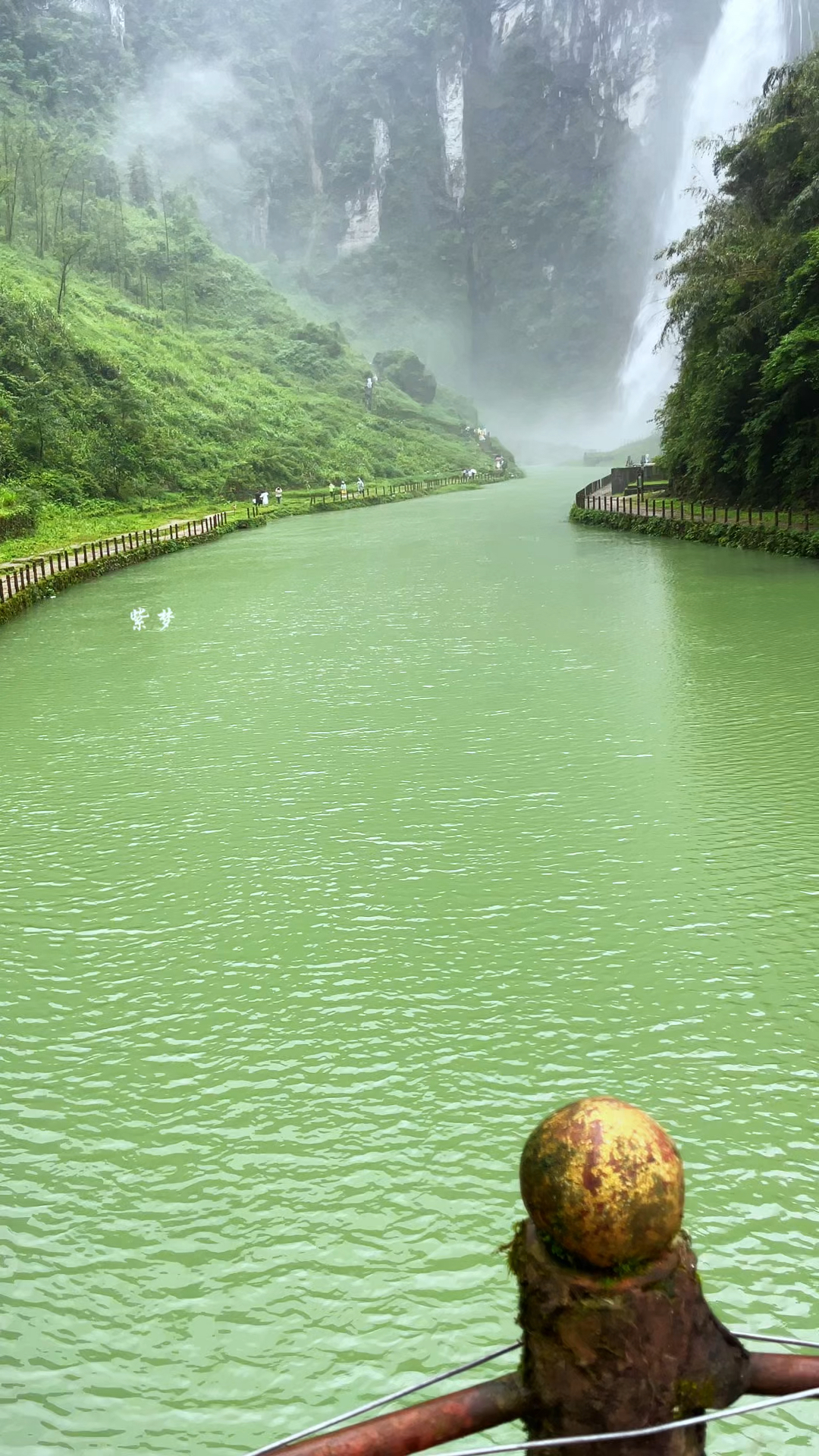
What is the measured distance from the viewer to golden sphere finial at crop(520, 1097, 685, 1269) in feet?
5.46

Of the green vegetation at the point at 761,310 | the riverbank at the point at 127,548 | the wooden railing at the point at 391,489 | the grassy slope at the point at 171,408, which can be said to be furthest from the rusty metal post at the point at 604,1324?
the wooden railing at the point at 391,489

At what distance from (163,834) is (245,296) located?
100578 millimetres

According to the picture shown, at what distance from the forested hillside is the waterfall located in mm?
23145

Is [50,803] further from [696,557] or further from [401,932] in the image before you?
[696,557]

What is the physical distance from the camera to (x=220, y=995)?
7043mm

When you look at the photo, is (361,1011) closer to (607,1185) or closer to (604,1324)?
(604,1324)

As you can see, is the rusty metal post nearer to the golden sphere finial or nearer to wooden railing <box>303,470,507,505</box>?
the golden sphere finial

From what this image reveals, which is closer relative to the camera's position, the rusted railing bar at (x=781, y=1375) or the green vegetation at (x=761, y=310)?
the rusted railing bar at (x=781, y=1375)

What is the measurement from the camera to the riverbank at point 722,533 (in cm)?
2589

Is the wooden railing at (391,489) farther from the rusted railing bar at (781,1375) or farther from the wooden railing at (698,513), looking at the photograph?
the rusted railing bar at (781,1375)

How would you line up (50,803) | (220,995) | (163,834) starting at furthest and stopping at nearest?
(50,803) < (163,834) < (220,995)

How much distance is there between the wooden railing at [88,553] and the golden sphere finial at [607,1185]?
74.2 ft

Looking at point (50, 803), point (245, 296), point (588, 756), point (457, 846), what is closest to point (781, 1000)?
point (457, 846)

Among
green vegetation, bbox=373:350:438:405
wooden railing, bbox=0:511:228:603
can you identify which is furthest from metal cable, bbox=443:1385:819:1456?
green vegetation, bbox=373:350:438:405
